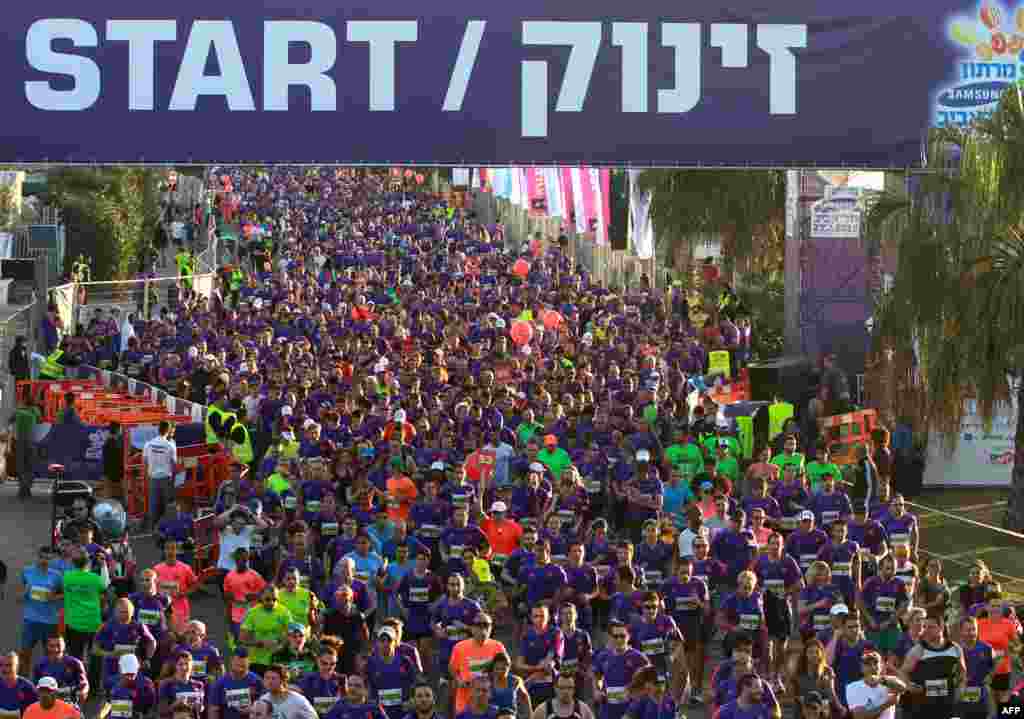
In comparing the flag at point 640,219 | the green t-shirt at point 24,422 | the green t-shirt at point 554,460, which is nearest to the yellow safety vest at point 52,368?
the green t-shirt at point 24,422

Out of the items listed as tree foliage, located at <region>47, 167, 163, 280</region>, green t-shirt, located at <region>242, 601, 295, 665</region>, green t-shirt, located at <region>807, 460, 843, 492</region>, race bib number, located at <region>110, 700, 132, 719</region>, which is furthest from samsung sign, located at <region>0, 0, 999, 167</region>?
tree foliage, located at <region>47, 167, 163, 280</region>

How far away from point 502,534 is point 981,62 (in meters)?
8.37

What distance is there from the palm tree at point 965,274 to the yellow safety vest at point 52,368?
1304 cm

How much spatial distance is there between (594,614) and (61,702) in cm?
540

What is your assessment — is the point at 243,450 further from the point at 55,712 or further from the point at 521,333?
the point at 55,712

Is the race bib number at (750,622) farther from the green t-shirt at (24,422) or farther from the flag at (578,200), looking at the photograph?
the flag at (578,200)

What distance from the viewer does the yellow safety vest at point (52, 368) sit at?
1230 inches

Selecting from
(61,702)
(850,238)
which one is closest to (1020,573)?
(850,238)

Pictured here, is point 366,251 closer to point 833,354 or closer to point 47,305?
point 47,305

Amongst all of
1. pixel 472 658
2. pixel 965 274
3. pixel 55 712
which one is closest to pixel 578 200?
pixel 965 274

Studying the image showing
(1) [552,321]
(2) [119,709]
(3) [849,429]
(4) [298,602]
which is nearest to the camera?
(2) [119,709]

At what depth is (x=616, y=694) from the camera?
47.6 feet

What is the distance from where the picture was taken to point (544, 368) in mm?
27750

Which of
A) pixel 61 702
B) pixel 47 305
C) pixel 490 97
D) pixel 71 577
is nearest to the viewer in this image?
pixel 61 702
